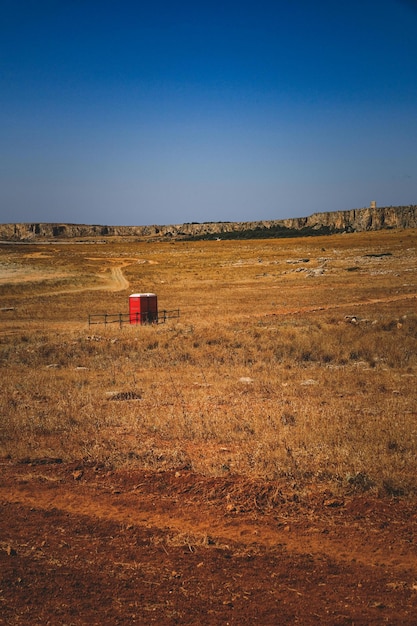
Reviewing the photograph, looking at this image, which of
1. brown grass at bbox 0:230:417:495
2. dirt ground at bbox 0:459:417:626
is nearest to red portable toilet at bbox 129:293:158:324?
brown grass at bbox 0:230:417:495

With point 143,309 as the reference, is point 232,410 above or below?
below

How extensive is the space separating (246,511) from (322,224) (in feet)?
655

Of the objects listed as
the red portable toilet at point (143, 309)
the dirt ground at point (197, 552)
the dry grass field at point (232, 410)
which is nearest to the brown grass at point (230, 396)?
the dry grass field at point (232, 410)

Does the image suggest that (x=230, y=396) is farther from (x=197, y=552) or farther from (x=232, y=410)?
(x=197, y=552)

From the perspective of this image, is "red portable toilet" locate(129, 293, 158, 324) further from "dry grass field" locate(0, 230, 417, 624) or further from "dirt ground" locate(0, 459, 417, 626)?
"dirt ground" locate(0, 459, 417, 626)

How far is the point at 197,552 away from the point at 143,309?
21.0 metres

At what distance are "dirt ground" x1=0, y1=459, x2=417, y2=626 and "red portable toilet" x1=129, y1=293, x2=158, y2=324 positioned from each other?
61.4 ft

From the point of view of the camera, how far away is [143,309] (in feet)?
84.6

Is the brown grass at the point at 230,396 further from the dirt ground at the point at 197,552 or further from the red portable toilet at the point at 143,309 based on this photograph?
the red portable toilet at the point at 143,309

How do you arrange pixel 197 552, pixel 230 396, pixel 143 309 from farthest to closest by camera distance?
pixel 143 309 < pixel 230 396 < pixel 197 552

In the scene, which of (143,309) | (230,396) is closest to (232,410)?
(230,396)

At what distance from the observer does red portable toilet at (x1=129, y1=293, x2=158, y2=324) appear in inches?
1013

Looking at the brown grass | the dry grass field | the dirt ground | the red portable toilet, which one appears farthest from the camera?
the red portable toilet

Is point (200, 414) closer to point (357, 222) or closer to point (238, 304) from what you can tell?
point (238, 304)
